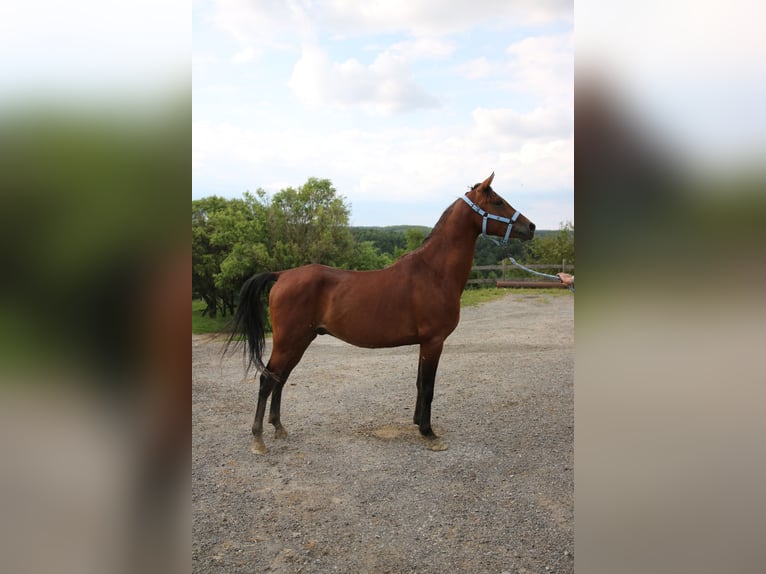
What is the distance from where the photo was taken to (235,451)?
491 centimetres

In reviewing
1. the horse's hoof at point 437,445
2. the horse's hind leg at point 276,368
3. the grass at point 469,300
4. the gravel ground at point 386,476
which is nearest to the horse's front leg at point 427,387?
the horse's hoof at point 437,445

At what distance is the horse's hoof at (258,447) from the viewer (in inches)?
191

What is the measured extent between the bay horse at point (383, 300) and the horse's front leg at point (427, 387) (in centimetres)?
1

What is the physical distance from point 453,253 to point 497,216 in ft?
1.85

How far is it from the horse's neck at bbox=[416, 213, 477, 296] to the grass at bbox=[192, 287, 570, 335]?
28.8 feet

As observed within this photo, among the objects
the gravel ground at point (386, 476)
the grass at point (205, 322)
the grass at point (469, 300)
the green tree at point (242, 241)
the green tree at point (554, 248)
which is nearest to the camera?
the gravel ground at point (386, 476)

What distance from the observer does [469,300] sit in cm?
1659

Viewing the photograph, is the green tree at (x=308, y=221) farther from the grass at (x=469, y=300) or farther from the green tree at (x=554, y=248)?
the green tree at (x=554, y=248)
